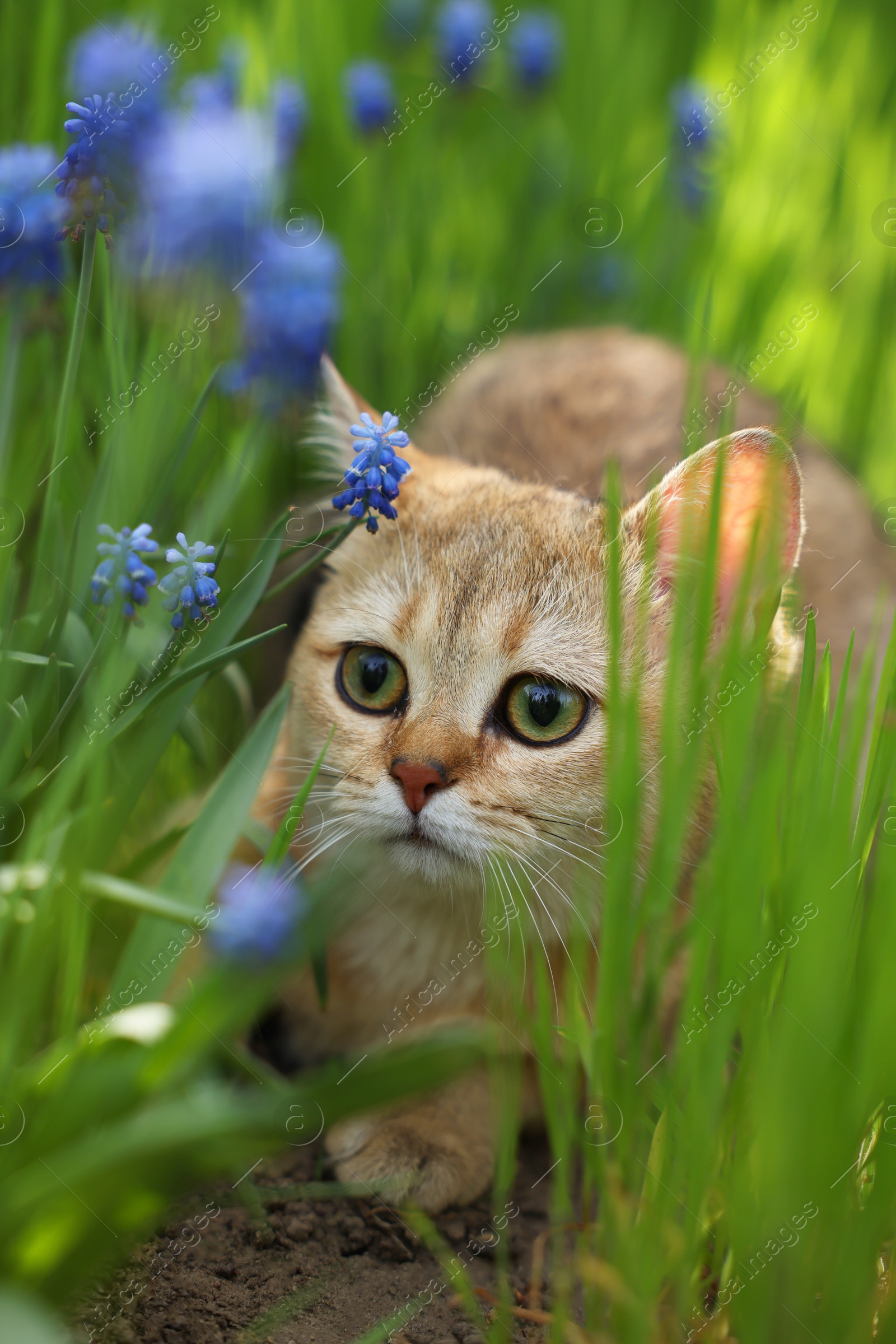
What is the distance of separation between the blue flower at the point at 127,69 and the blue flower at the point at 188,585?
1.85 feet

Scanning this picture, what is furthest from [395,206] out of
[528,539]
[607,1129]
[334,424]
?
[607,1129]

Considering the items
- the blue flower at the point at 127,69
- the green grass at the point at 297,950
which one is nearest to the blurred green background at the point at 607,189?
the blue flower at the point at 127,69

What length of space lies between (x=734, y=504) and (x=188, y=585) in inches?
28.4

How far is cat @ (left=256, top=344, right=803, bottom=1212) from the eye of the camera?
131 centimetres

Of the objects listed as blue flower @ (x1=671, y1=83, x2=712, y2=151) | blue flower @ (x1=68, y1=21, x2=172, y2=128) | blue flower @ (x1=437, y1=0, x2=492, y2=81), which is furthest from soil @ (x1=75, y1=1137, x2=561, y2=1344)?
blue flower @ (x1=671, y1=83, x2=712, y2=151)

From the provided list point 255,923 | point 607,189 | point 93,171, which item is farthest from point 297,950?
point 607,189

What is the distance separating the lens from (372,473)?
128 cm

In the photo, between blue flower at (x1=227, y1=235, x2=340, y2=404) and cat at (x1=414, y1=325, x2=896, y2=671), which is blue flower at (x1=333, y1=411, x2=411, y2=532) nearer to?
blue flower at (x1=227, y1=235, x2=340, y2=404)

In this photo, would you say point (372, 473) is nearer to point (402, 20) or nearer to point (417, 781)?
point (417, 781)

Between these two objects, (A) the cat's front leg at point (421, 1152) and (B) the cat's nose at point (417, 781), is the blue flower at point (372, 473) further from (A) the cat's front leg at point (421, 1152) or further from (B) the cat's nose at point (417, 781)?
(A) the cat's front leg at point (421, 1152)

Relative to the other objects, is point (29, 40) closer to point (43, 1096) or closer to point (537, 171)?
point (537, 171)

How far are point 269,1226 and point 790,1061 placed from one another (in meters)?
0.68

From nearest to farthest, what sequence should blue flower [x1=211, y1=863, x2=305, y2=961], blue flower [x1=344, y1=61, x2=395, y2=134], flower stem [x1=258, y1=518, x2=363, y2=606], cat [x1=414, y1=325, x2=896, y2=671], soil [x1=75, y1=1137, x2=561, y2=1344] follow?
1. blue flower [x1=211, y1=863, x2=305, y2=961]
2. soil [x1=75, y1=1137, x2=561, y2=1344]
3. flower stem [x1=258, y1=518, x2=363, y2=606]
4. cat [x1=414, y1=325, x2=896, y2=671]
5. blue flower [x1=344, y1=61, x2=395, y2=134]

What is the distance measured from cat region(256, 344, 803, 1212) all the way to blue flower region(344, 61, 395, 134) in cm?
117
